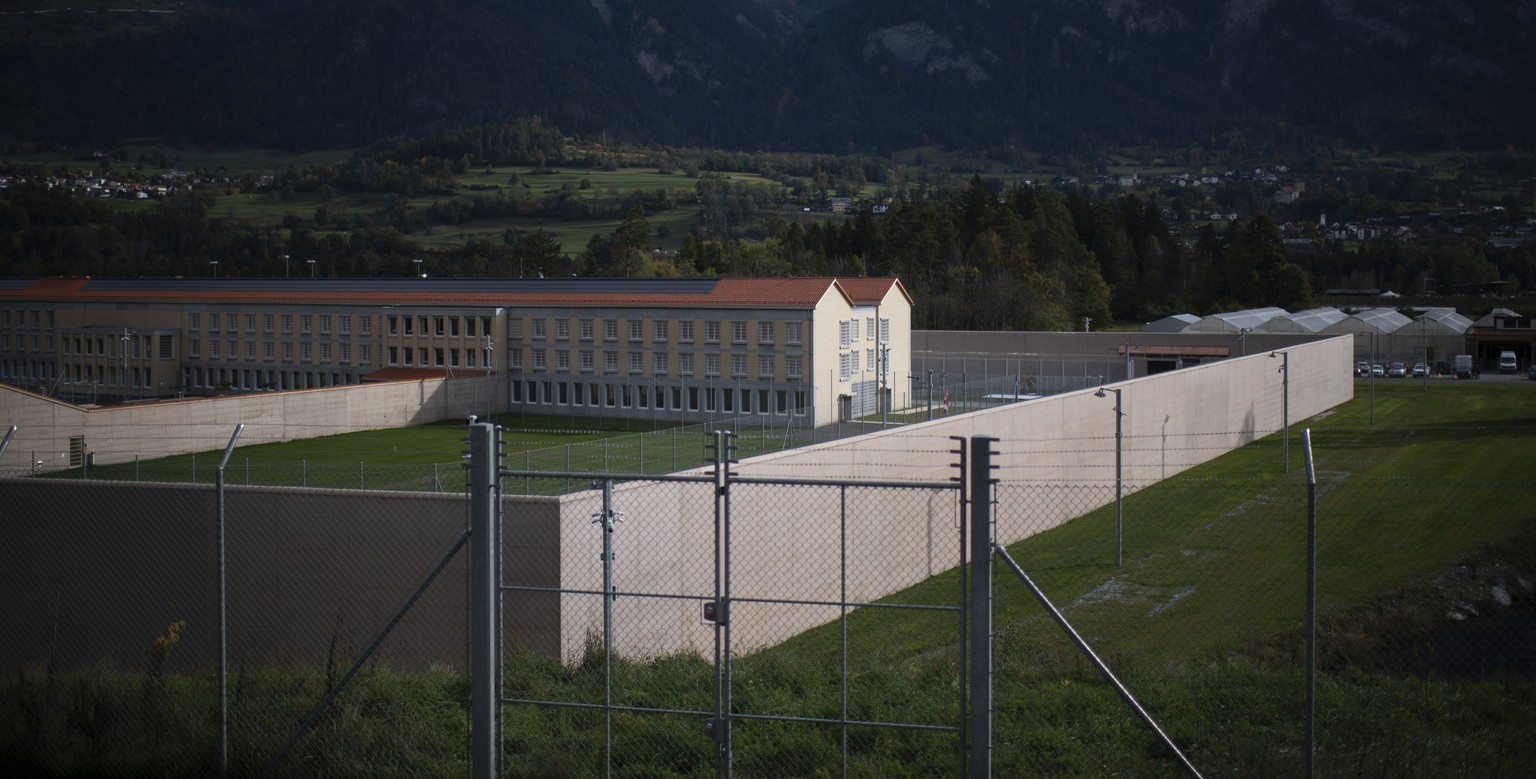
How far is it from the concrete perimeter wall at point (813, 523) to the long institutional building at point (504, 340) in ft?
53.6

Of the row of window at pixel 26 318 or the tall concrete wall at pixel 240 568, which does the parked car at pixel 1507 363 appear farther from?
the row of window at pixel 26 318

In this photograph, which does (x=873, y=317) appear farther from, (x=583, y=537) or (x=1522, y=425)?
(x=583, y=537)

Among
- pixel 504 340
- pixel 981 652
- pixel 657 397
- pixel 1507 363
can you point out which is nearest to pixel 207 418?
Answer: pixel 504 340

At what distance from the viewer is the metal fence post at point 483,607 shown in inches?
377

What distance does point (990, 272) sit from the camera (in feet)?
309

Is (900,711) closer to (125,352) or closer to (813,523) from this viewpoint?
(813,523)

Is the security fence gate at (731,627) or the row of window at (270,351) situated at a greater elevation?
the row of window at (270,351)

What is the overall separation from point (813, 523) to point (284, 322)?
2090 inches

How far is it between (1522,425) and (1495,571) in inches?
1194

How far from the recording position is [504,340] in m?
62.9

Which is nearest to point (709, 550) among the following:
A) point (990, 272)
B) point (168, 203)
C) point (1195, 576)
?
point (1195, 576)

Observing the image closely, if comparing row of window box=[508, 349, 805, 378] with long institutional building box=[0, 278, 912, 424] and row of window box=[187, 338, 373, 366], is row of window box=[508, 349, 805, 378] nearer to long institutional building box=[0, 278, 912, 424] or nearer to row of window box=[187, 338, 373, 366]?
long institutional building box=[0, 278, 912, 424]

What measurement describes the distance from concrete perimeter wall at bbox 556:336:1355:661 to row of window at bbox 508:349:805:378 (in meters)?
22.3

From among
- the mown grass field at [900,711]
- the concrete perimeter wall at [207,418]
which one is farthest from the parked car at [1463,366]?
the mown grass field at [900,711]
